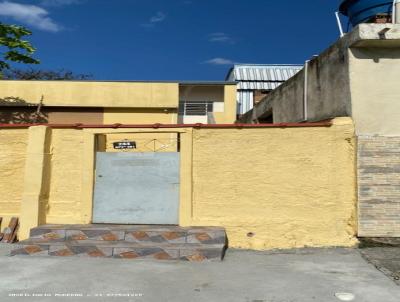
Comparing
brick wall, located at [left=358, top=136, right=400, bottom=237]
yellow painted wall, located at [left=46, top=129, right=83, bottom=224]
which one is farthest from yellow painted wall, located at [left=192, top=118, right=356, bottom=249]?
yellow painted wall, located at [left=46, top=129, right=83, bottom=224]

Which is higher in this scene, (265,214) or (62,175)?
(62,175)

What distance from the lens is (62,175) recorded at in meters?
9.20

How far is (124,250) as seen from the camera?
779 centimetres

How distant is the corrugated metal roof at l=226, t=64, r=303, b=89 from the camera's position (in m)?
27.4

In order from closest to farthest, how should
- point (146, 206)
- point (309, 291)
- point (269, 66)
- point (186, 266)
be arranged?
point (309, 291), point (186, 266), point (146, 206), point (269, 66)

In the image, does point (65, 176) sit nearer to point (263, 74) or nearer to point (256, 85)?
point (256, 85)

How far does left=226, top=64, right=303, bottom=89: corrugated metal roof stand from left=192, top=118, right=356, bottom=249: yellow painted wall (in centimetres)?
1868

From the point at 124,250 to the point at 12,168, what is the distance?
3.34 m

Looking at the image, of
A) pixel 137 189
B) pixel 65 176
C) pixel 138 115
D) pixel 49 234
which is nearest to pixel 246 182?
pixel 137 189

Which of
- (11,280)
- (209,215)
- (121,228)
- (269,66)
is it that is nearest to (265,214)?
(209,215)

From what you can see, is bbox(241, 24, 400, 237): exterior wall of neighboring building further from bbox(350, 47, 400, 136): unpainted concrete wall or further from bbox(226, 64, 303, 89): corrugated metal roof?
bbox(226, 64, 303, 89): corrugated metal roof

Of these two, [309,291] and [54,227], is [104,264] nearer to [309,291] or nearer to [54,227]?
[54,227]

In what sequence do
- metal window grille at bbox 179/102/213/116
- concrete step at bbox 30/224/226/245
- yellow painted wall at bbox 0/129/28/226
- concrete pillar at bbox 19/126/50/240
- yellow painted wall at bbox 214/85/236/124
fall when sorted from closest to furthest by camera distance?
1. concrete step at bbox 30/224/226/245
2. concrete pillar at bbox 19/126/50/240
3. yellow painted wall at bbox 0/129/28/226
4. yellow painted wall at bbox 214/85/236/124
5. metal window grille at bbox 179/102/213/116

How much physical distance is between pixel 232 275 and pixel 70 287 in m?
2.32
